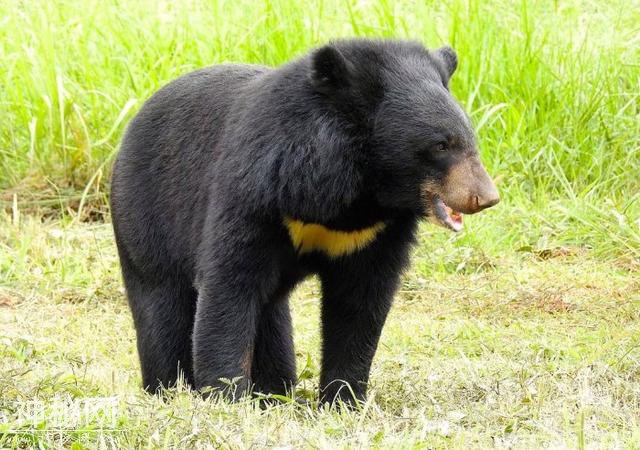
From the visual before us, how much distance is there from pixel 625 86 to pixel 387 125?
4.42 metres

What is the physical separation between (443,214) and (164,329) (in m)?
1.28

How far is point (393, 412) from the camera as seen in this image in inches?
175

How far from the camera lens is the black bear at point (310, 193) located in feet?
13.4

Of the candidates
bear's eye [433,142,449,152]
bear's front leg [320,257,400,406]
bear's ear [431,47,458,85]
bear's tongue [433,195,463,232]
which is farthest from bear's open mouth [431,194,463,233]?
bear's ear [431,47,458,85]

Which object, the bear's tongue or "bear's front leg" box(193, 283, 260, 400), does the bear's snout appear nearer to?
the bear's tongue

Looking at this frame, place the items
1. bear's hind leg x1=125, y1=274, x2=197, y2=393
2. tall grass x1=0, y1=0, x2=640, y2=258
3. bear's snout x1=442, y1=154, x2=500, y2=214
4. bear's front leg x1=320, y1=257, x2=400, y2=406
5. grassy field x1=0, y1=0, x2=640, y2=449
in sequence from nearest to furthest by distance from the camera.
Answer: grassy field x1=0, y1=0, x2=640, y2=449 → bear's snout x1=442, y1=154, x2=500, y2=214 → bear's front leg x1=320, y1=257, x2=400, y2=406 → bear's hind leg x1=125, y1=274, x2=197, y2=393 → tall grass x1=0, y1=0, x2=640, y2=258

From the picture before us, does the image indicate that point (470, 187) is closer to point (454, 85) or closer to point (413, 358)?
point (413, 358)

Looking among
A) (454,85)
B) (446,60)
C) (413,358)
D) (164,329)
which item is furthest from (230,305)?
(454,85)

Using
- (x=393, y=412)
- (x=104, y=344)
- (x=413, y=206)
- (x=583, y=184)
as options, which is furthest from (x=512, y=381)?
(x=583, y=184)

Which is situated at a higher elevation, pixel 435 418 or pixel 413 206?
pixel 413 206

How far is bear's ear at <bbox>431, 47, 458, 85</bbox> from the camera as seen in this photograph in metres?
4.37

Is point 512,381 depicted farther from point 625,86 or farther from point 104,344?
point 625,86

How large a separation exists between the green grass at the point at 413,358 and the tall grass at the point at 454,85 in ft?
1.53

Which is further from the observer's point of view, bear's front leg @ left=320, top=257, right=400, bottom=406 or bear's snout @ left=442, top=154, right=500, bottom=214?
bear's front leg @ left=320, top=257, right=400, bottom=406
